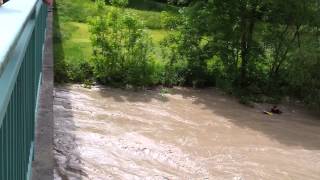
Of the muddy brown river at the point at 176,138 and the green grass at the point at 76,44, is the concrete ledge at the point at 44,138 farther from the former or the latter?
the green grass at the point at 76,44

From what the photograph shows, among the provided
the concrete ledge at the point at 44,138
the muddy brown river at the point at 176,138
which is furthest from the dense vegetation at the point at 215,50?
the concrete ledge at the point at 44,138

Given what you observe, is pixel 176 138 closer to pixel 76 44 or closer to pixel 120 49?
pixel 120 49

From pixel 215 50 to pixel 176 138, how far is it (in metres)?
4.51

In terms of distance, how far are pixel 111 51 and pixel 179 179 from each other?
5461mm

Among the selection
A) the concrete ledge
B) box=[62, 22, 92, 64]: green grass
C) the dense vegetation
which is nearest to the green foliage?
the dense vegetation

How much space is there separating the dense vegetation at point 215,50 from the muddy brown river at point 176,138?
0.60 meters

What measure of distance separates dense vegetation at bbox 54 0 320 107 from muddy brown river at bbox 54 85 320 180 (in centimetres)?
60

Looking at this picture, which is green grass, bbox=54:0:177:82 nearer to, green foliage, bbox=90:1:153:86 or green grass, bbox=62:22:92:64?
green grass, bbox=62:22:92:64

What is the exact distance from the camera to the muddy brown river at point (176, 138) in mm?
7074

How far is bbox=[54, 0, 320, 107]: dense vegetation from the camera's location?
1165 cm

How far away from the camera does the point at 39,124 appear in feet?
16.5

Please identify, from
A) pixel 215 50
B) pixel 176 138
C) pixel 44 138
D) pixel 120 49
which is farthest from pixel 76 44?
pixel 44 138

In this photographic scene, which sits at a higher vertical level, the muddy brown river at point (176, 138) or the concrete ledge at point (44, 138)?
the concrete ledge at point (44, 138)

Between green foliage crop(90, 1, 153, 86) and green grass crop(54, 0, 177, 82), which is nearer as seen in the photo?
green foliage crop(90, 1, 153, 86)
